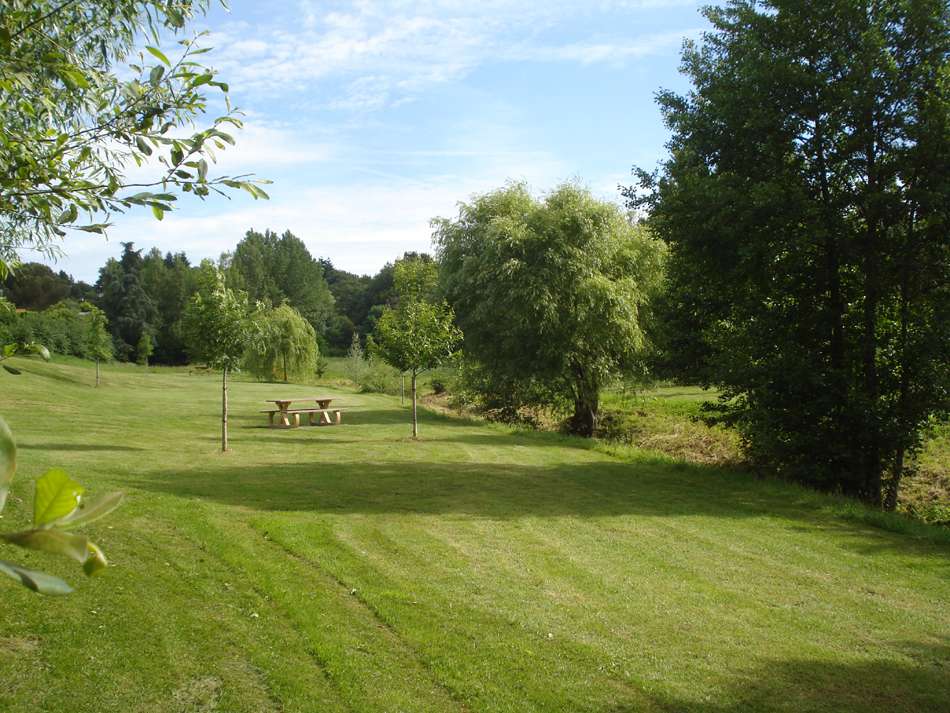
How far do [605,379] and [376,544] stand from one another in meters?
16.2

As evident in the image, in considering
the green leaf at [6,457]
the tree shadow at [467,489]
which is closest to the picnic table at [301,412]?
the tree shadow at [467,489]

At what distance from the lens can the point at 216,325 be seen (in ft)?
54.8

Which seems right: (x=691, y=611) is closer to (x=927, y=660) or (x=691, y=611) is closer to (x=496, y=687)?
(x=927, y=660)

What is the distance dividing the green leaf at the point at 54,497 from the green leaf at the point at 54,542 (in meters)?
0.04

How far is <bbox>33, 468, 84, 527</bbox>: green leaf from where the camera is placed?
3.28 feet

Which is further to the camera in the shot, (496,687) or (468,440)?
(468,440)

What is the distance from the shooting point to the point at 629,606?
254 inches

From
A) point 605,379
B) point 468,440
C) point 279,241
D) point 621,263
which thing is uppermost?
point 279,241

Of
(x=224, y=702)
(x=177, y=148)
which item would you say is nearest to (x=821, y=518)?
(x=224, y=702)

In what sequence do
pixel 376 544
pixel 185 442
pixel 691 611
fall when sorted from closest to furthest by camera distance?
pixel 691 611 < pixel 376 544 < pixel 185 442

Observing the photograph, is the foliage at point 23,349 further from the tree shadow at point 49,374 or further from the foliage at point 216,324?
the tree shadow at point 49,374

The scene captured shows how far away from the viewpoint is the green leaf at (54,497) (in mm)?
999

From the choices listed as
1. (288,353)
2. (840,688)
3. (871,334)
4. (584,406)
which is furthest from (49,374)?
(840,688)

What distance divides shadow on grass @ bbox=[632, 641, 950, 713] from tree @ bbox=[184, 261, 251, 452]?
1372 centimetres
